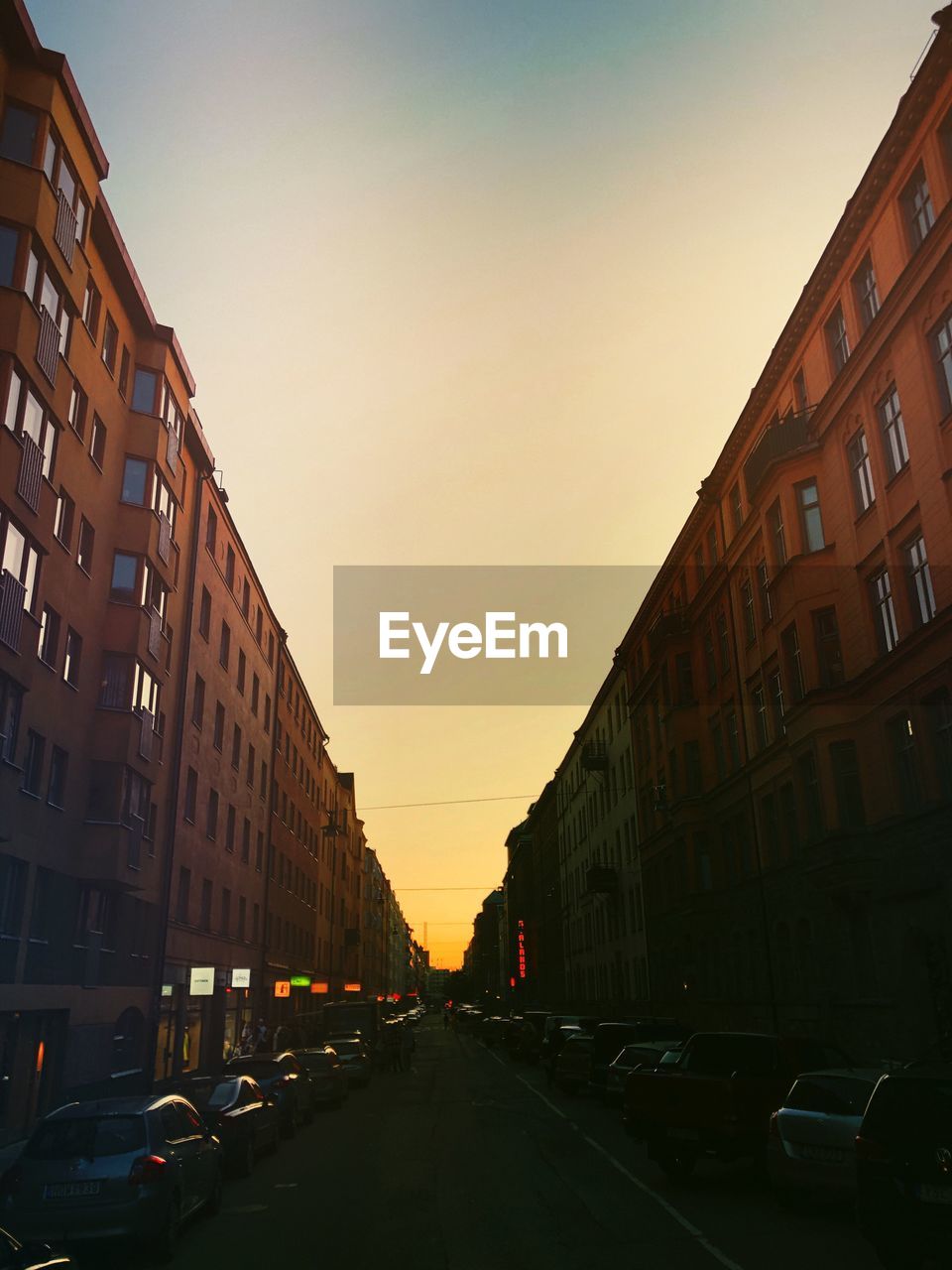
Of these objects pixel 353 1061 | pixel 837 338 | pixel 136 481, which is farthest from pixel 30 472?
pixel 353 1061

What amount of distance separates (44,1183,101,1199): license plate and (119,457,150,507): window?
21.6 metres

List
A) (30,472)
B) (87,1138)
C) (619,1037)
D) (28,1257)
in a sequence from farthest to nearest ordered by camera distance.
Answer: (619,1037) < (30,472) < (87,1138) < (28,1257)

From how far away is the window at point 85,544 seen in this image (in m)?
26.0

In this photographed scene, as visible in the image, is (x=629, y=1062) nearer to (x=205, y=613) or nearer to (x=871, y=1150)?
(x=871, y=1150)

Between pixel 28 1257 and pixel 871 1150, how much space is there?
6672mm

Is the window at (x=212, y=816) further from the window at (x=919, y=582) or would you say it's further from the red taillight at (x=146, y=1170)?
the red taillight at (x=146, y=1170)

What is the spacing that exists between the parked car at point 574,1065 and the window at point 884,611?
13.5 meters

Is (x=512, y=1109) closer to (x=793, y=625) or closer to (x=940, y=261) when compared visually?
(x=793, y=625)

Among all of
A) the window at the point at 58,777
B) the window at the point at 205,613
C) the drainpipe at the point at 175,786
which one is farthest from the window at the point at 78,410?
the window at the point at 205,613

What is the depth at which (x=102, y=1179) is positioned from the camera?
400 inches

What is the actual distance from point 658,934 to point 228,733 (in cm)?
2204

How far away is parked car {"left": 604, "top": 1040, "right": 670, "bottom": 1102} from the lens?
839 inches

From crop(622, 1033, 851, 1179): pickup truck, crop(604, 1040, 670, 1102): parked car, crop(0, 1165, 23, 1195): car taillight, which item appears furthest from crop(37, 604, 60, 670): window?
crop(622, 1033, 851, 1179): pickup truck

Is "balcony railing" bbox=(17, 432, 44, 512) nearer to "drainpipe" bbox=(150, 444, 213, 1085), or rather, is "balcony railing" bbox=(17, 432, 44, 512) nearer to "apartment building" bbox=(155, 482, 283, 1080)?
"drainpipe" bbox=(150, 444, 213, 1085)
